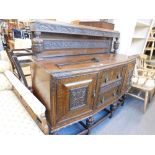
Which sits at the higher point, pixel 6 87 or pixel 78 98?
pixel 78 98

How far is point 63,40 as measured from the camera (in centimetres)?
127

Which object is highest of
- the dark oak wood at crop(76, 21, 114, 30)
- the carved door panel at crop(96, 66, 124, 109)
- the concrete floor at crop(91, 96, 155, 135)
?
the dark oak wood at crop(76, 21, 114, 30)

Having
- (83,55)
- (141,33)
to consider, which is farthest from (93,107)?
(141,33)

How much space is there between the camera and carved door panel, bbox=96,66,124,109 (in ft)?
3.87

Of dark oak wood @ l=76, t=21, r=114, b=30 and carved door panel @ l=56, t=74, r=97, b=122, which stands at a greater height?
dark oak wood @ l=76, t=21, r=114, b=30

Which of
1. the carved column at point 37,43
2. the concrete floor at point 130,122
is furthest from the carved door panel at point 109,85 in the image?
the carved column at point 37,43

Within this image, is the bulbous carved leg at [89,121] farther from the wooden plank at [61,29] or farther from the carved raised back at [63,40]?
the wooden plank at [61,29]

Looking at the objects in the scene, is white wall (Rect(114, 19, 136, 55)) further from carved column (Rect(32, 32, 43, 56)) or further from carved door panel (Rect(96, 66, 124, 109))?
carved column (Rect(32, 32, 43, 56))

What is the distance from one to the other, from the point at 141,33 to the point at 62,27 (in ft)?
6.07

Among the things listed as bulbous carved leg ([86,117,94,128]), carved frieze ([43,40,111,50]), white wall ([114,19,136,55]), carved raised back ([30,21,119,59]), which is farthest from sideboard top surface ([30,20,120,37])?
bulbous carved leg ([86,117,94,128])

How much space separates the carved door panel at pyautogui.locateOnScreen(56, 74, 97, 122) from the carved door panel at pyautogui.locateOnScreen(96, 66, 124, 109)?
0.11 m

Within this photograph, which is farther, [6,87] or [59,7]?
[6,87]

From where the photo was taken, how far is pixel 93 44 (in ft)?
5.16
